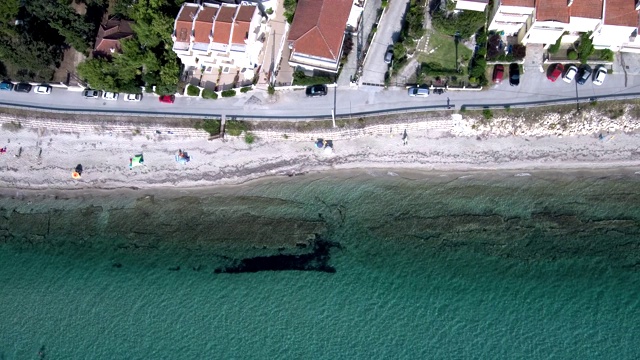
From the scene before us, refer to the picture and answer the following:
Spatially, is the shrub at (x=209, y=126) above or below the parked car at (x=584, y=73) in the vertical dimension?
below

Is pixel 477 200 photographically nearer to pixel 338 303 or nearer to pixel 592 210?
pixel 592 210

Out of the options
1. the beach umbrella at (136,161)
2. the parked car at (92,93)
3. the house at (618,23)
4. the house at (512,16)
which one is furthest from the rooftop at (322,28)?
the house at (618,23)

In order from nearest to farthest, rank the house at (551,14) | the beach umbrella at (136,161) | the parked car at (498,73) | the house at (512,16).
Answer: the house at (551,14), the house at (512,16), the parked car at (498,73), the beach umbrella at (136,161)

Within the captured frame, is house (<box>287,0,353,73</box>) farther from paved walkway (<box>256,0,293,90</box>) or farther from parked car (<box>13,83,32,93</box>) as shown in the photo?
parked car (<box>13,83,32,93</box>)

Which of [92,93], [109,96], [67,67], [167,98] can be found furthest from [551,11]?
[67,67]

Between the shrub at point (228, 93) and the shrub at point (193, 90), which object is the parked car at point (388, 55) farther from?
the shrub at point (193, 90)

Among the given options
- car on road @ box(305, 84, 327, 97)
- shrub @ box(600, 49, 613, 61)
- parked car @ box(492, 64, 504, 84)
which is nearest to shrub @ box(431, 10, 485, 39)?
parked car @ box(492, 64, 504, 84)
